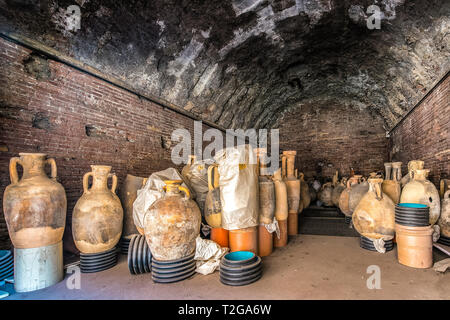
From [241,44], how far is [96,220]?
481 cm

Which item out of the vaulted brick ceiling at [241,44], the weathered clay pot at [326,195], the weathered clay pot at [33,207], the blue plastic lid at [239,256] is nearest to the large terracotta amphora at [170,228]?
the blue plastic lid at [239,256]

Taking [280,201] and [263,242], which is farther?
[280,201]

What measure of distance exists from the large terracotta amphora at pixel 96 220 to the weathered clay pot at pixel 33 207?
19 centimetres

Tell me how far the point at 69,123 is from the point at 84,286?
228 centimetres

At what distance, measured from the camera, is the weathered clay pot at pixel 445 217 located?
12.3ft

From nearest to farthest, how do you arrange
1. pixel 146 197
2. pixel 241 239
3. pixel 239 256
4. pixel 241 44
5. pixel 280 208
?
pixel 239 256
pixel 241 239
pixel 146 197
pixel 280 208
pixel 241 44

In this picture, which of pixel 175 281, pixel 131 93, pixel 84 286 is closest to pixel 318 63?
pixel 131 93

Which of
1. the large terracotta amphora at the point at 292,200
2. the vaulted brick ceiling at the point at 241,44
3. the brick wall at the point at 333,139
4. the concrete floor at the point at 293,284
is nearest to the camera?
the concrete floor at the point at 293,284

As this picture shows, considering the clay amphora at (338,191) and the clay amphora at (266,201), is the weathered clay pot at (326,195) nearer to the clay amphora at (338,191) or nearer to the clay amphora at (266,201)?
the clay amphora at (338,191)

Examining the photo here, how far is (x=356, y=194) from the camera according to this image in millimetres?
4953

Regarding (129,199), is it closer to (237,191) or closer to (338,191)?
(237,191)

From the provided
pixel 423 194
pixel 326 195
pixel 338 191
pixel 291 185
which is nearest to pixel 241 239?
pixel 291 185
